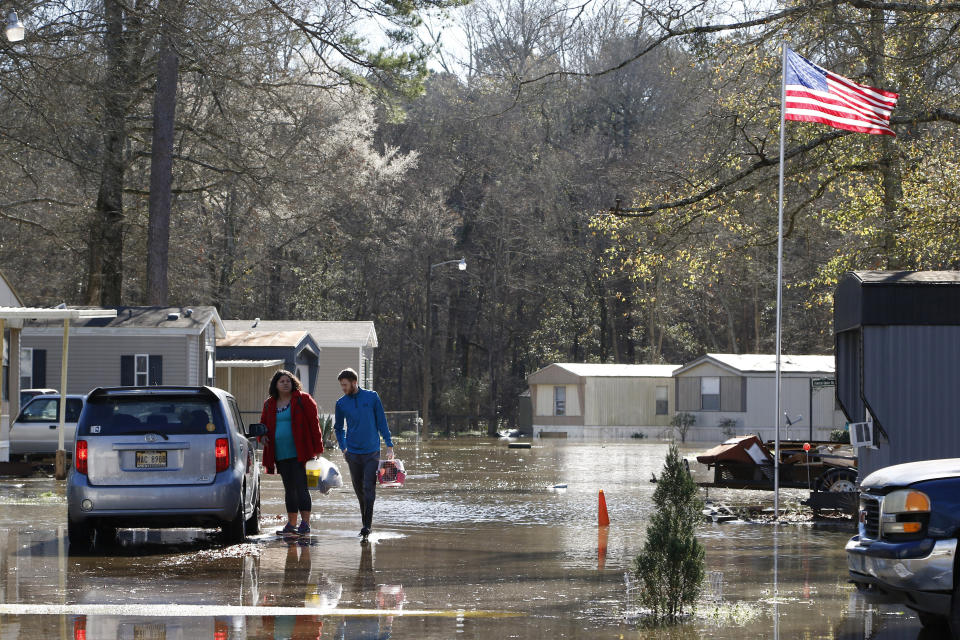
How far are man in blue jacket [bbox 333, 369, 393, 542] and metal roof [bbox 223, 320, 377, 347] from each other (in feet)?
113

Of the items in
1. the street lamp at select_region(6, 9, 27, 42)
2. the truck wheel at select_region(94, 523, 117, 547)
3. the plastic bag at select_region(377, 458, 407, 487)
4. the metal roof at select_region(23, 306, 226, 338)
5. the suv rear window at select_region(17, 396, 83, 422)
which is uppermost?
the street lamp at select_region(6, 9, 27, 42)

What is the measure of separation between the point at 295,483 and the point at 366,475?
2.79 ft

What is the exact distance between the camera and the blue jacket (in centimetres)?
1311

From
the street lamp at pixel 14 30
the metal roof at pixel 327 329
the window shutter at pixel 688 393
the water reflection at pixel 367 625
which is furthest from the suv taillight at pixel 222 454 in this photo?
the window shutter at pixel 688 393

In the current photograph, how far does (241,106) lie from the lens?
3291cm

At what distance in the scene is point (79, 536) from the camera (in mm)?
12469

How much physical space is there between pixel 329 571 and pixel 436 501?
27.2 feet

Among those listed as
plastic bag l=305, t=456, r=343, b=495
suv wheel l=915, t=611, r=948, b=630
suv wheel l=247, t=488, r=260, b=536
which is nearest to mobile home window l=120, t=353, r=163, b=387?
plastic bag l=305, t=456, r=343, b=495

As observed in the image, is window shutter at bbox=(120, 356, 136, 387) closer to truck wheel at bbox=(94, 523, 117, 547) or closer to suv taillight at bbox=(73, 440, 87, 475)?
truck wheel at bbox=(94, 523, 117, 547)

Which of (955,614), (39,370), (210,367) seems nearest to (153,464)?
(955,614)

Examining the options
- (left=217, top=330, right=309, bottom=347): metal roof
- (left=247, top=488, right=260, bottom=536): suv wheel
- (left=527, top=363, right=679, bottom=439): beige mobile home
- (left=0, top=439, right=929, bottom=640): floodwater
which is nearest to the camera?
(left=0, top=439, right=929, bottom=640): floodwater

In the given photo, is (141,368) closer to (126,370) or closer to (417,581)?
(126,370)

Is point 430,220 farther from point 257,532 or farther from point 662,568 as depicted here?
point 662,568

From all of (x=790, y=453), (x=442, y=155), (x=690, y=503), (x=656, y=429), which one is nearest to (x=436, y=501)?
(x=790, y=453)
